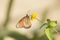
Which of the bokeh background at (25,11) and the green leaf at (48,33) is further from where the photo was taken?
the bokeh background at (25,11)

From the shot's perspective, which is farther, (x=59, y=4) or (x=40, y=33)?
(x=59, y=4)

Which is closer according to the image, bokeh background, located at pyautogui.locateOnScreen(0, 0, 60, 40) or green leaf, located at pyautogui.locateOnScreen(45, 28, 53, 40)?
green leaf, located at pyautogui.locateOnScreen(45, 28, 53, 40)

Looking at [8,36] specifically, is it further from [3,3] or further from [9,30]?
[3,3]

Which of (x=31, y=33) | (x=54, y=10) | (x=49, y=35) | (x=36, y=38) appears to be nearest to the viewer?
(x=49, y=35)

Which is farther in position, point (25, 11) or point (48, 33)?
point (25, 11)

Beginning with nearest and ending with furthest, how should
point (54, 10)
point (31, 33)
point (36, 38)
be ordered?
1. point (36, 38)
2. point (31, 33)
3. point (54, 10)

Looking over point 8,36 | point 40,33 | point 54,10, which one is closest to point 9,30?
point 8,36

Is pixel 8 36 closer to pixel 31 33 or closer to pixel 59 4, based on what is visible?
pixel 31 33

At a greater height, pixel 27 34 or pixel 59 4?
pixel 59 4

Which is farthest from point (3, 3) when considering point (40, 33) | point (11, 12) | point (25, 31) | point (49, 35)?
point (49, 35)
